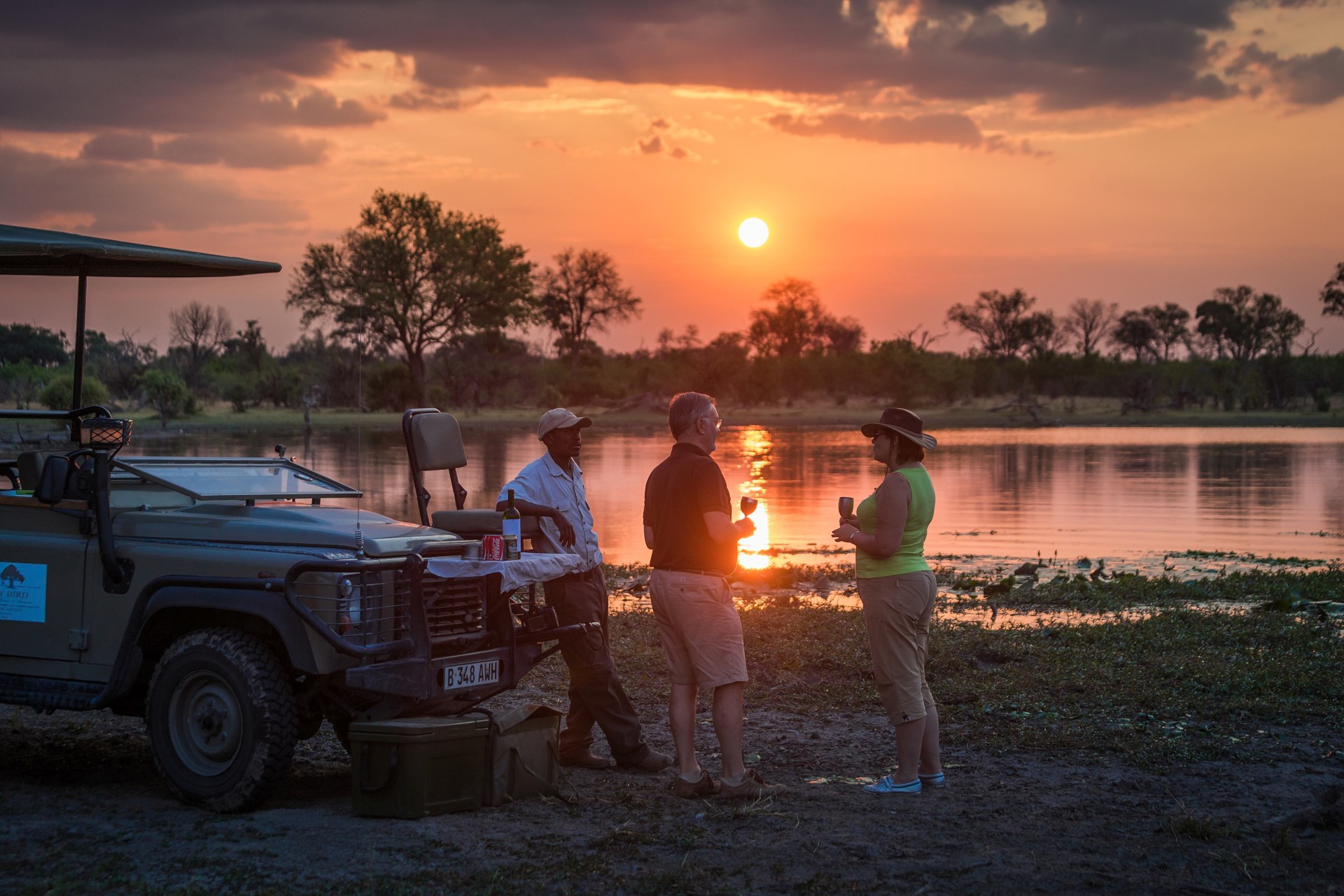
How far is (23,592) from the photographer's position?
6.20m

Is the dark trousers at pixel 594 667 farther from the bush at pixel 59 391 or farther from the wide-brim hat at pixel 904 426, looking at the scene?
the bush at pixel 59 391

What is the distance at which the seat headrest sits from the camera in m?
6.87

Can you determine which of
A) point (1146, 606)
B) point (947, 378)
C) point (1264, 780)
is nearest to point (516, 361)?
point (947, 378)

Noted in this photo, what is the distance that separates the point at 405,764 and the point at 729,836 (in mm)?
1374

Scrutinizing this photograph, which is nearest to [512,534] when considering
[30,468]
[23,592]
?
[23,592]

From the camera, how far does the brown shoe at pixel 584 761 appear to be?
22.3 feet

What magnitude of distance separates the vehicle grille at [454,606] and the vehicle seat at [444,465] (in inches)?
19.2

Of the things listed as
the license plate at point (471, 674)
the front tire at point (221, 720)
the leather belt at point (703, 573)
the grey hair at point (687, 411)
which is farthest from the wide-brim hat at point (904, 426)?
the front tire at point (221, 720)

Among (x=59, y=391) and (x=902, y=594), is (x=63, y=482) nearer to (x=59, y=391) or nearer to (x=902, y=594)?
(x=59, y=391)

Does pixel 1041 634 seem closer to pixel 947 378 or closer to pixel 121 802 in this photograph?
pixel 121 802

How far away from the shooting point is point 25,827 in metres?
5.45

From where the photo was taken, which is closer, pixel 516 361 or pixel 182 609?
pixel 182 609

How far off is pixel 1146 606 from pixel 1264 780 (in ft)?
17.9

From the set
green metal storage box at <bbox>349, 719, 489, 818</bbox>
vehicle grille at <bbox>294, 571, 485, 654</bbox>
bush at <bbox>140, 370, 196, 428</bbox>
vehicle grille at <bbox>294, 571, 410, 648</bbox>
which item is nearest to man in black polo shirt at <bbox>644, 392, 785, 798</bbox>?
vehicle grille at <bbox>294, 571, 485, 654</bbox>
